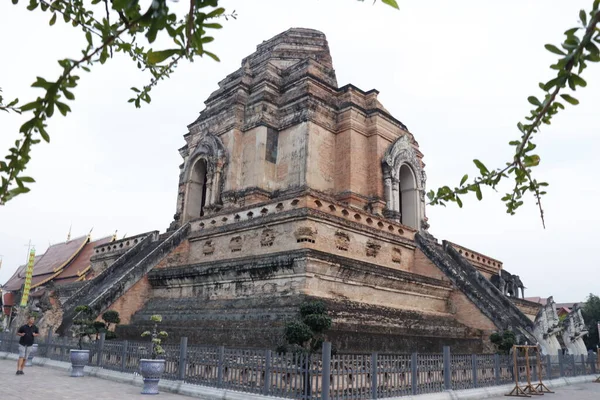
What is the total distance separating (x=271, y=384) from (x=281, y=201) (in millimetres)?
6362

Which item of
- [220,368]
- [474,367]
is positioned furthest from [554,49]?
[474,367]

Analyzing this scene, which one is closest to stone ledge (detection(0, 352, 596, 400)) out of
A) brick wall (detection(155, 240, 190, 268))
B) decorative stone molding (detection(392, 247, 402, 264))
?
brick wall (detection(155, 240, 190, 268))

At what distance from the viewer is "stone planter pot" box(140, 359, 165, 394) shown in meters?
9.13

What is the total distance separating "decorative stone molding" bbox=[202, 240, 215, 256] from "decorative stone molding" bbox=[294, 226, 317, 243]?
4.30 meters

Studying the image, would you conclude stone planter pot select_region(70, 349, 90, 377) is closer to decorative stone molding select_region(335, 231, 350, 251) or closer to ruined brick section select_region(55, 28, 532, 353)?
ruined brick section select_region(55, 28, 532, 353)

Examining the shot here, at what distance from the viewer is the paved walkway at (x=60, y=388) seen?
8398mm

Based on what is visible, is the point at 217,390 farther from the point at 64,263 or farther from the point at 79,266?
the point at 64,263

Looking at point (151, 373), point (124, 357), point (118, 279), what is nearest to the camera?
point (151, 373)

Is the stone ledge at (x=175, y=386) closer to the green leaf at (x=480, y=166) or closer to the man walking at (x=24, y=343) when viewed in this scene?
the man walking at (x=24, y=343)

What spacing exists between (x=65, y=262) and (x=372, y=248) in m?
26.5

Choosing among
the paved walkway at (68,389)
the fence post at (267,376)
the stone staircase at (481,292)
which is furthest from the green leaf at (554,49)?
the stone staircase at (481,292)

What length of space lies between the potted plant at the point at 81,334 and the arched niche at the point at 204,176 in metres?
6.48

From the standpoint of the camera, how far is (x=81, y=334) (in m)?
12.7

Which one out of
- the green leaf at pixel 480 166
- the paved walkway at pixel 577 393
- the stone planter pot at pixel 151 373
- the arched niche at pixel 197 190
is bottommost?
the paved walkway at pixel 577 393
